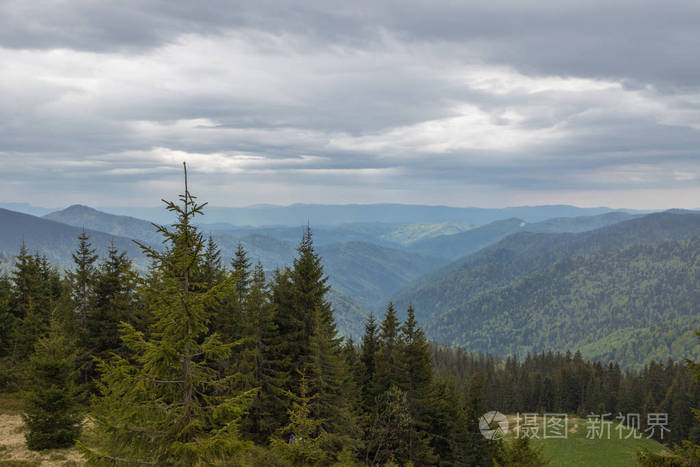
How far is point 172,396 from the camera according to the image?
1162 centimetres

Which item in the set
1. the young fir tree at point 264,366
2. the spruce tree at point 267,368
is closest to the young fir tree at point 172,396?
the spruce tree at point 267,368

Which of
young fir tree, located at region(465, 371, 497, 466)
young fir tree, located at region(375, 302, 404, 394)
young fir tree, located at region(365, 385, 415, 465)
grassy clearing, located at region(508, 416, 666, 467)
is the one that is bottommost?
grassy clearing, located at region(508, 416, 666, 467)

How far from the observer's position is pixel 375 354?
3816cm

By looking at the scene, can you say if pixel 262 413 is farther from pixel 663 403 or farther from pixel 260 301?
pixel 663 403

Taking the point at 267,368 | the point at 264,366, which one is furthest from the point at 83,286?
the point at 267,368

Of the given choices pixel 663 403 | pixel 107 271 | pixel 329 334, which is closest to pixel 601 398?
pixel 663 403

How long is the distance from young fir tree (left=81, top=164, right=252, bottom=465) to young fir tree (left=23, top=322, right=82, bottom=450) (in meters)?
15.5

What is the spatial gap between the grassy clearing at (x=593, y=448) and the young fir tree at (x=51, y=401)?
50.2 metres

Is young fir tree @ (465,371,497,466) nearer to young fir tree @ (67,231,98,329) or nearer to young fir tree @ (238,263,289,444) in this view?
young fir tree @ (238,263,289,444)

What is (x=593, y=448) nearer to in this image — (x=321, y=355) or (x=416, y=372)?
(x=416, y=372)

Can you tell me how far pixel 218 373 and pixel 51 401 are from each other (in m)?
19.5

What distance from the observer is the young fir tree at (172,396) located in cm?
1054

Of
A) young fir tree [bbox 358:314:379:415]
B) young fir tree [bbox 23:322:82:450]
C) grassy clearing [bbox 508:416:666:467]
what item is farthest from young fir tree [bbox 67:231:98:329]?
grassy clearing [bbox 508:416:666:467]

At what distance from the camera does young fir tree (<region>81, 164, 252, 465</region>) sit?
1054 centimetres
